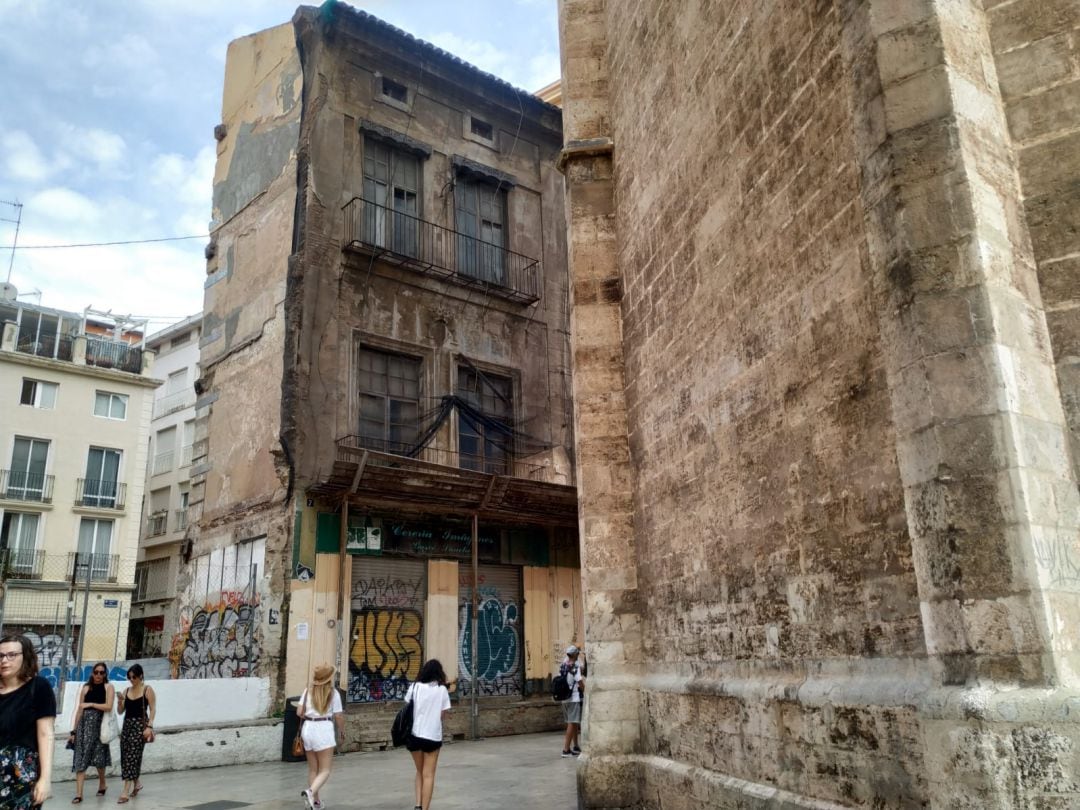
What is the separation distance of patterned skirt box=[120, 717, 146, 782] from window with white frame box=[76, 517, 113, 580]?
23230mm

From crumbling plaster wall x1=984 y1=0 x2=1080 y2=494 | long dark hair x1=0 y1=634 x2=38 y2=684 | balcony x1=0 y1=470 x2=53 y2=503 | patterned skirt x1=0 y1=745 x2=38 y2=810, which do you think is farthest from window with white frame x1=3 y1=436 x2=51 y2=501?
crumbling plaster wall x1=984 y1=0 x2=1080 y2=494

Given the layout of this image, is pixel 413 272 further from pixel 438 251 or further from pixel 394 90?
pixel 394 90

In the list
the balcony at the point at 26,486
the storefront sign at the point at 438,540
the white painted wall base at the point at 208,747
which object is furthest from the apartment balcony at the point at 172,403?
the white painted wall base at the point at 208,747

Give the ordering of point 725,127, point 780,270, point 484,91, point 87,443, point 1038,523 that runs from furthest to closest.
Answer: point 87,443 < point 484,91 < point 725,127 < point 780,270 < point 1038,523

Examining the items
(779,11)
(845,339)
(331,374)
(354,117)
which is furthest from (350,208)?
(845,339)

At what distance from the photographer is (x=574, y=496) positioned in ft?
54.3

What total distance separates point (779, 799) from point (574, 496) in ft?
36.2

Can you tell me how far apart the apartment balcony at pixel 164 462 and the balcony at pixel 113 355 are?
530cm

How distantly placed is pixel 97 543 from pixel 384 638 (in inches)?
813

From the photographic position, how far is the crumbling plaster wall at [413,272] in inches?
→ 615

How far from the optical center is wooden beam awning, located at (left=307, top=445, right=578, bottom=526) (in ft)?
46.5

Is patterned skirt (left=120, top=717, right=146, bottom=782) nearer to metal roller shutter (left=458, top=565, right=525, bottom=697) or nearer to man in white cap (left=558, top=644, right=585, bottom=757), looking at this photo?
man in white cap (left=558, top=644, right=585, bottom=757)

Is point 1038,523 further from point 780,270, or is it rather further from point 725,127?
point 725,127

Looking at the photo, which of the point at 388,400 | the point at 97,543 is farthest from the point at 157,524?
the point at 388,400
